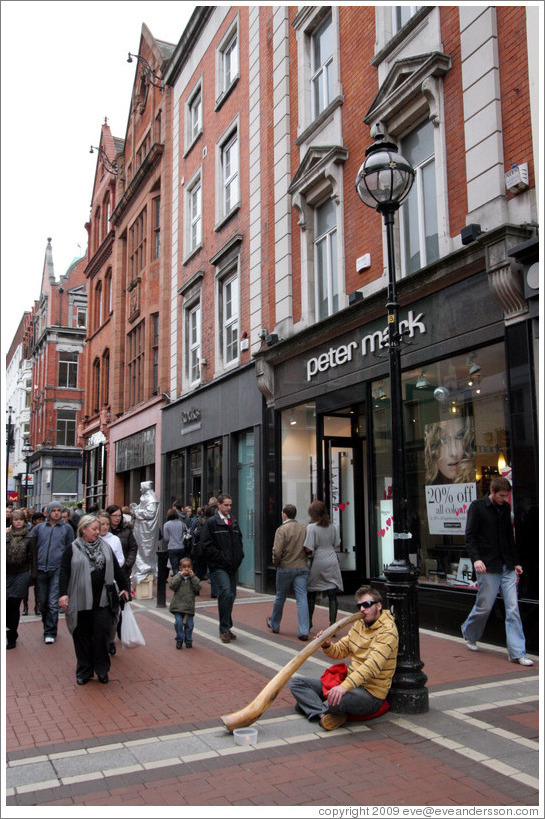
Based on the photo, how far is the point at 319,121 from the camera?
1302 cm

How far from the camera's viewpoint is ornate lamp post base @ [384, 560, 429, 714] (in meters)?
5.64

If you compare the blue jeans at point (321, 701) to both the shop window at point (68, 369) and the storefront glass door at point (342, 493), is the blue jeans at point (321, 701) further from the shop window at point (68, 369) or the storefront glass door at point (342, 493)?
the shop window at point (68, 369)

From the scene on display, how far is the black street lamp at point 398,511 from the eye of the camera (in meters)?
5.68

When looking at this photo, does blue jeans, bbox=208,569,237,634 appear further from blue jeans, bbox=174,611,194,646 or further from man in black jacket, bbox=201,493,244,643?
blue jeans, bbox=174,611,194,646

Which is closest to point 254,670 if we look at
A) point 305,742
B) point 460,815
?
point 305,742

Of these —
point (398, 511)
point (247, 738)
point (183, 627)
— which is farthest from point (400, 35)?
point (247, 738)

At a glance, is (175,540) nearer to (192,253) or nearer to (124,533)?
(124,533)

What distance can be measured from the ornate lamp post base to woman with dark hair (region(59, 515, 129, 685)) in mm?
3121

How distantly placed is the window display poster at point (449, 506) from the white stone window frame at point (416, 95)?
126 inches

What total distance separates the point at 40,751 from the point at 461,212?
800 cm

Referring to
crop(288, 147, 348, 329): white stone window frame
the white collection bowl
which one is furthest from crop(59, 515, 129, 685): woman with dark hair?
crop(288, 147, 348, 329): white stone window frame

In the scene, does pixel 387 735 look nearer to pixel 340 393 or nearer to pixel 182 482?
pixel 340 393

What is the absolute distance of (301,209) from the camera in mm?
13594

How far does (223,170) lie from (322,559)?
42.4 feet
